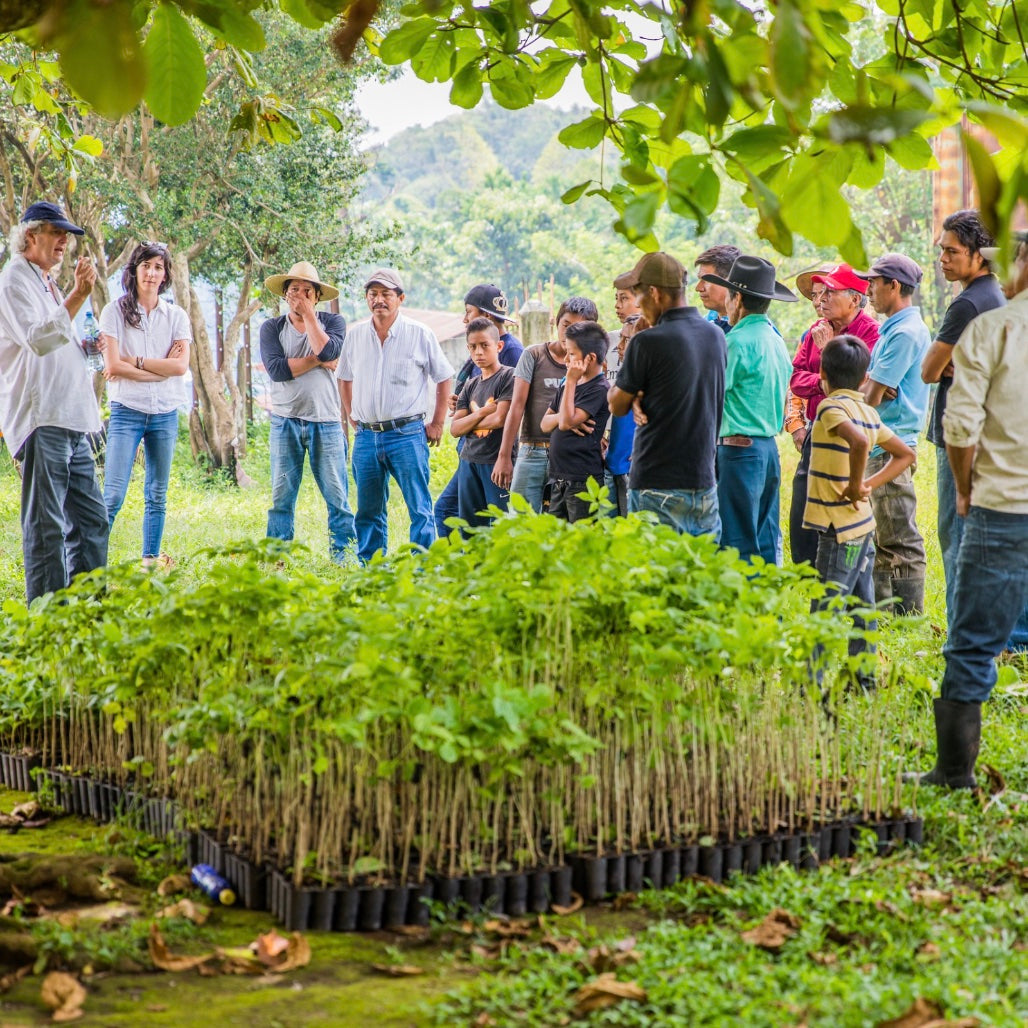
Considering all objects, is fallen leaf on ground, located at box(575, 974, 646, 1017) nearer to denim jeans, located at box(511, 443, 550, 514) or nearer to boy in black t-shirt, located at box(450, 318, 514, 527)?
denim jeans, located at box(511, 443, 550, 514)

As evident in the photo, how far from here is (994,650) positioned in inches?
161

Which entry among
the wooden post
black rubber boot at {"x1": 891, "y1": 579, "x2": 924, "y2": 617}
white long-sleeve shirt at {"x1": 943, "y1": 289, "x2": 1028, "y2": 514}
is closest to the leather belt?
black rubber boot at {"x1": 891, "y1": 579, "x2": 924, "y2": 617}

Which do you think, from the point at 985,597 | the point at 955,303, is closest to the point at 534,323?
the point at 955,303

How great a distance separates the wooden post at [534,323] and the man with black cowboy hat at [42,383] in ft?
20.1

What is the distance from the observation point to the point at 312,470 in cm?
831

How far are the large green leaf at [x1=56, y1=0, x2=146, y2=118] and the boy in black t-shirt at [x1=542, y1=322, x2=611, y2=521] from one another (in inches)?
220

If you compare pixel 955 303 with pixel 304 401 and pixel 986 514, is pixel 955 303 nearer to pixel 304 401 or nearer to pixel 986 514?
pixel 986 514

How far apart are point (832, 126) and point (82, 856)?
2958mm

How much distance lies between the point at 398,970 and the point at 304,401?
19.3ft

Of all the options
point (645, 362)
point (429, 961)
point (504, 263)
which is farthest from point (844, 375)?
point (504, 263)

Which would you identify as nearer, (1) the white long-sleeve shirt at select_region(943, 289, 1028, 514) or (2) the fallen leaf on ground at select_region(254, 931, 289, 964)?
(2) the fallen leaf on ground at select_region(254, 931, 289, 964)

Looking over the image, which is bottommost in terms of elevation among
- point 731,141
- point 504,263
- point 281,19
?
point 731,141

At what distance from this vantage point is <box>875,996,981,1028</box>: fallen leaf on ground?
240 cm

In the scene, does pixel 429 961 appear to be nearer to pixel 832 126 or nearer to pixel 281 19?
pixel 832 126
